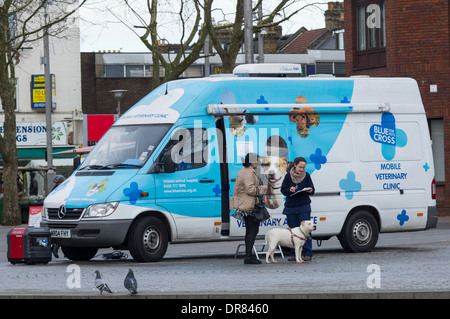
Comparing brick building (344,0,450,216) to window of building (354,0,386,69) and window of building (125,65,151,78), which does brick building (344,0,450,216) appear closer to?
window of building (354,0,386,69)

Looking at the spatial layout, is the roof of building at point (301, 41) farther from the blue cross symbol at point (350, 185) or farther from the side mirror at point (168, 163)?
the side mirror at point (168, 163)

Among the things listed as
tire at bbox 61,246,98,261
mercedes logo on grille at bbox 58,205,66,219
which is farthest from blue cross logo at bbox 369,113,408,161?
mercedes logo on grille at bbox 58,205,66,219

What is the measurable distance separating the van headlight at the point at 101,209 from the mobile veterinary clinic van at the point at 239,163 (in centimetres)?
2

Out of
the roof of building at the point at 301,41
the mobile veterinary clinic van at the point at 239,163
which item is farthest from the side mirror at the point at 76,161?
the roof of building at the point at 301,41

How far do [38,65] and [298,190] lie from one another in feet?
128

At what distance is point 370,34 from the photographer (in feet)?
113

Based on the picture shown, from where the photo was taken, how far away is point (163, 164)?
16594 mm

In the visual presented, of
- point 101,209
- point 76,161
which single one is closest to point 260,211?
point 101,209

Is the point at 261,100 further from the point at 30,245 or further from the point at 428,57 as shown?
the point at 428,57

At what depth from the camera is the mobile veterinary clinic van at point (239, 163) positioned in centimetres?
1636

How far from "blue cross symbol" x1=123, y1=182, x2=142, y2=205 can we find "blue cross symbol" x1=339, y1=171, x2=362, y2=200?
146 inches

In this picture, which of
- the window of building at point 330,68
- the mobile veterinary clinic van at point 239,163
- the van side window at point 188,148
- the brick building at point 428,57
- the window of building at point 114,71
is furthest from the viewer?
the window of building at point 330,68

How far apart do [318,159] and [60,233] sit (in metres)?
4.55
